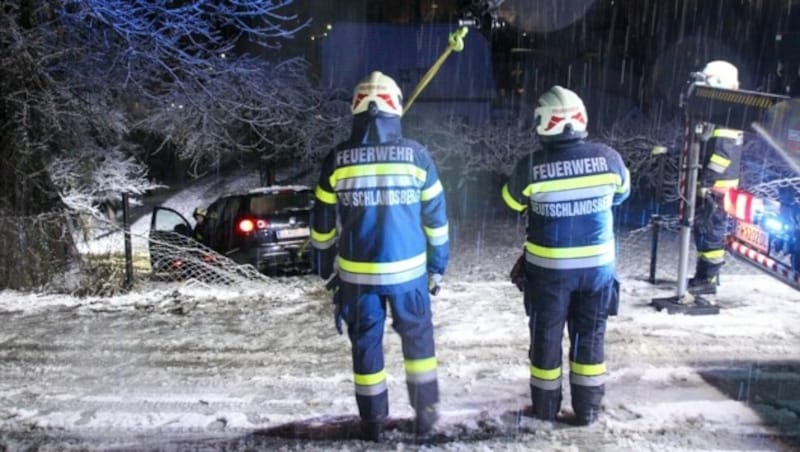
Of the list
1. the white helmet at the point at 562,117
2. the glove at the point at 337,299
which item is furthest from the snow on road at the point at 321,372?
the white helmet at the point at 562,117

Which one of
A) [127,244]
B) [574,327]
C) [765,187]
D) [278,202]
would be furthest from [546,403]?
[278,202]

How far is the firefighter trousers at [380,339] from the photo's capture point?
4.06m

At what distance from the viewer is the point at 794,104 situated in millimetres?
4023

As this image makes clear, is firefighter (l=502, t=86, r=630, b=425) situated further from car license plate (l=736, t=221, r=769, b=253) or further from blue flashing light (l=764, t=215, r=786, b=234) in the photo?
car license plate (l=736, t=221, r=769, b=253)

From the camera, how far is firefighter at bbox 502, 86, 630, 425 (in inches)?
161

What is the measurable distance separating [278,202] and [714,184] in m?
5.24

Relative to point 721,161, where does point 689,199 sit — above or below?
below

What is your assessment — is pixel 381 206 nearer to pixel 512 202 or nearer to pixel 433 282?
pixel 433 282

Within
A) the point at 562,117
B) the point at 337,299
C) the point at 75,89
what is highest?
the point at 562,117

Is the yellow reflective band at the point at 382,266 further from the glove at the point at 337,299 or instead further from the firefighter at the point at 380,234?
the glove at the point at 337,299

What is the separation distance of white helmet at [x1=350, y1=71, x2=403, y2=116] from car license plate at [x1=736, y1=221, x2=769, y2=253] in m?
2.76

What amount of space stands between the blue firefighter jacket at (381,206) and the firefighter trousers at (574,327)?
748 mm

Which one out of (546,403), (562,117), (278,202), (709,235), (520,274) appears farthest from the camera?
(278,202)

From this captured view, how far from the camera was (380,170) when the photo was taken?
13.1ft
